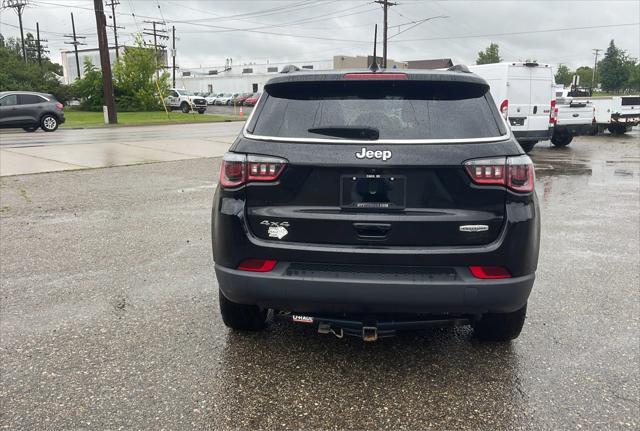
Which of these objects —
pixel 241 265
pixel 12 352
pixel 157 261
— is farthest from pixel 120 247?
pixel 241 265

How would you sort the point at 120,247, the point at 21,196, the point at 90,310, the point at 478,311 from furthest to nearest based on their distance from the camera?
1. the point at 21,196
2. the point at 120,247
3. the point at 90,310
4. the point at 478,311

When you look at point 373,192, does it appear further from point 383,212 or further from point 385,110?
point 385,110

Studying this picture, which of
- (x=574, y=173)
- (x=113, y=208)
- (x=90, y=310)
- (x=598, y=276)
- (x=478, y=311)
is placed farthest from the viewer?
(x=574, y=173)

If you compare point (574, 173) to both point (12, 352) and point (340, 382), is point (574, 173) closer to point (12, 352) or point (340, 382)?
point (340, 382)

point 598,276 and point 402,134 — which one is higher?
point 402,134

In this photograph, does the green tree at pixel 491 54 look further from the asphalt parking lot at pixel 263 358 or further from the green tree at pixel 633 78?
the asphalt parking lot at pixel 263 358

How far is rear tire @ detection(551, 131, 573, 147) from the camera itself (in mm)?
19094

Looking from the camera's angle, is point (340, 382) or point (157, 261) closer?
point (340, 382)

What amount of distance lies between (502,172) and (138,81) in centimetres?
4562

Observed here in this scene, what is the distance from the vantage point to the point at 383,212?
2.96 m

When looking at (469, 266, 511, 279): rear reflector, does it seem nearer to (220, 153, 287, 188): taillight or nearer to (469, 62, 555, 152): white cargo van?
(220, 153, 287, 188): taillight

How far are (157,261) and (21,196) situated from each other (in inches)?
195

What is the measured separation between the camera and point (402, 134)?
A: 3.00 meters

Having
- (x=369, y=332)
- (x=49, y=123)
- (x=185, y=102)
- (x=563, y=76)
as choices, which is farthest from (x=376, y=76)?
(x=563, y=76)
